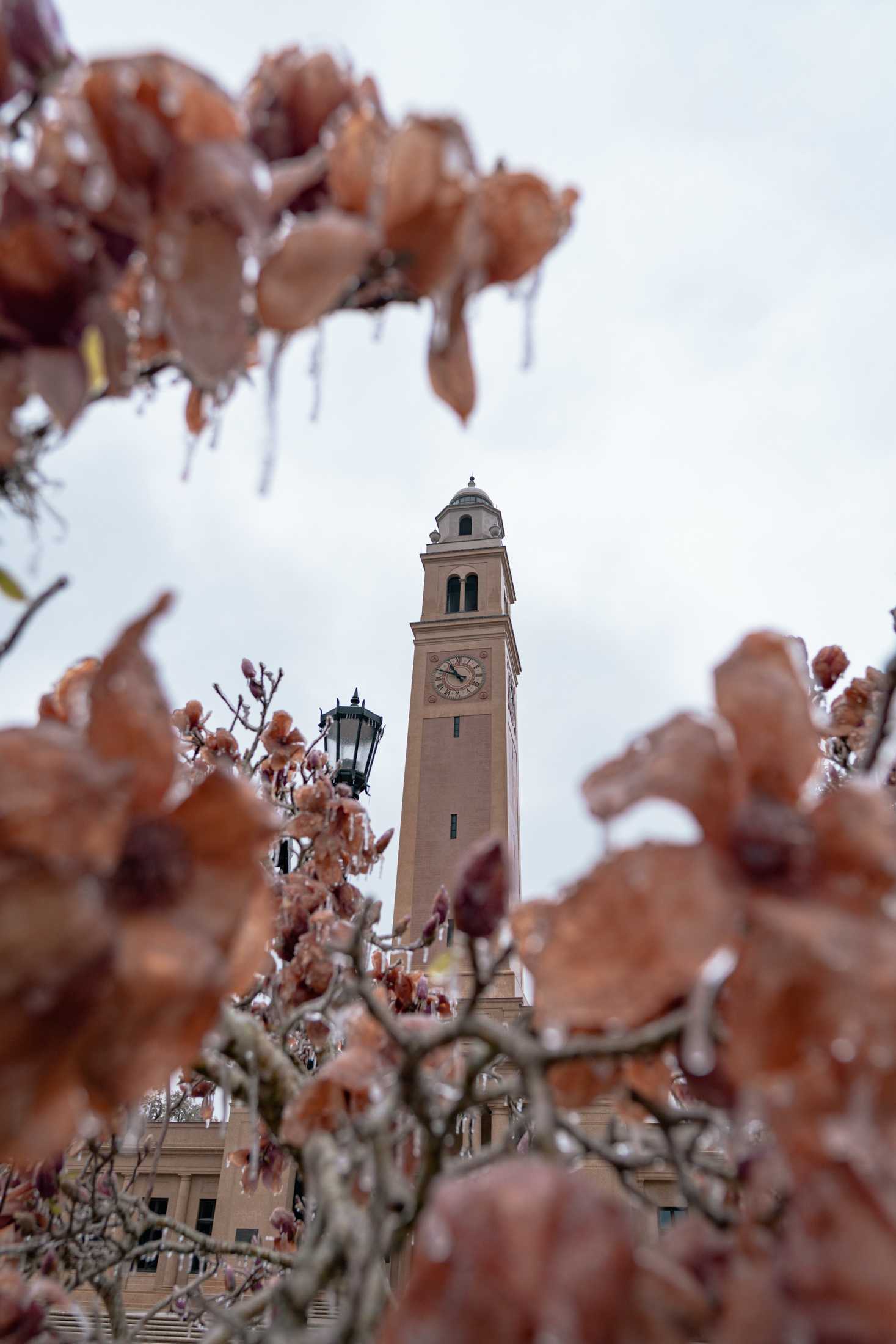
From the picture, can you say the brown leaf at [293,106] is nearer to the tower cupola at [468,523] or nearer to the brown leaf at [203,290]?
the brown leaf at [203,290]

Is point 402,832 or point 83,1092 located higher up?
point 402,832

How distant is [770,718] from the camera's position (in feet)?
2.13

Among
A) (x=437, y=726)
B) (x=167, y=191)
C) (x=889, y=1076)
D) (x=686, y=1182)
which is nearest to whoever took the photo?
(x=889, y=1076)

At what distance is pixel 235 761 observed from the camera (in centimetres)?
454

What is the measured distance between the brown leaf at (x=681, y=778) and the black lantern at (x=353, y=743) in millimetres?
5564

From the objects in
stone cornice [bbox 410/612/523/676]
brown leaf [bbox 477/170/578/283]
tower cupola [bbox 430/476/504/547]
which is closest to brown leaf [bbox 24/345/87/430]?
brown leaf [bbox 477/170/578/283]

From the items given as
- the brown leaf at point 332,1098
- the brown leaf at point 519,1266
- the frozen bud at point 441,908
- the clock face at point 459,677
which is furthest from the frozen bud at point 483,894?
the clock face at point 459,677

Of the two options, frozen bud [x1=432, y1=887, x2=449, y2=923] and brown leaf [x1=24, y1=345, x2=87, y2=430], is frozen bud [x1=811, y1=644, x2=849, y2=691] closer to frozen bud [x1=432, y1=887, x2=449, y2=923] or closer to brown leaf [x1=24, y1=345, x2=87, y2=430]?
frozen bud [x1=432, y1=887, x2=449, y2=923]

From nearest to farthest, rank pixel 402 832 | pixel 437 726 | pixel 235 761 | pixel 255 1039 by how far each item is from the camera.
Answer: pixel 255 1039 < pixel 235 761 < pixel 402 832 < pixel 437 726

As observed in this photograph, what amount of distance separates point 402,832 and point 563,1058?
87.3 feet

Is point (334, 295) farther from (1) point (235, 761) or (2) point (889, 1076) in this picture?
(1) point (235, 761)

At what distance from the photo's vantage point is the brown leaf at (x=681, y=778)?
604 millimetres

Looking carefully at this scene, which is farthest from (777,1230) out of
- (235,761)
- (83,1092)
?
(235,761)

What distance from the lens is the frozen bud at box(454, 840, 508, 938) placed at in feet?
2.87
